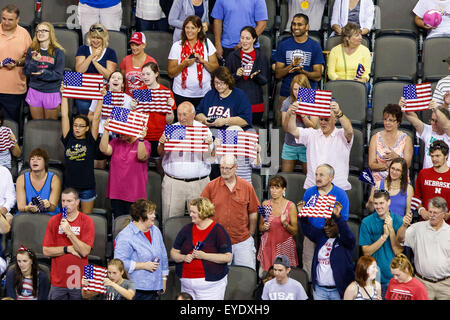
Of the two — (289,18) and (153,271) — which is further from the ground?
(289,18)

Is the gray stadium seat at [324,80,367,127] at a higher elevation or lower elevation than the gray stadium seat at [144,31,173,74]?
lower

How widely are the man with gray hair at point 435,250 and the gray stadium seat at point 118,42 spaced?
4066 millimetres

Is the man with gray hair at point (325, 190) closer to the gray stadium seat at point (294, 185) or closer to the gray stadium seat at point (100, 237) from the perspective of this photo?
the gray stadium seat at point (294, 185)

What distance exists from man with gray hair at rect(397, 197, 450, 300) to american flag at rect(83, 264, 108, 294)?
8.87 ft

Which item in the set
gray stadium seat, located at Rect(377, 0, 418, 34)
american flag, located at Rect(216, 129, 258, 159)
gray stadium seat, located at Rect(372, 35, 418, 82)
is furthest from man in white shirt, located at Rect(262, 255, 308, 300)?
gray stadium seat, located at Rect(377, 0, 418, 34)

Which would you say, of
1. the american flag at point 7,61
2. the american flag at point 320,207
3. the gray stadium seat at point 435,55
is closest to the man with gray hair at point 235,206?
the american flag at point 320,207

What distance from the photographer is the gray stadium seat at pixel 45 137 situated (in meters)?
10.0

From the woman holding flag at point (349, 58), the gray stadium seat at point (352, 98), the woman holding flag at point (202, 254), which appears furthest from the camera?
the woman holding flag at point (349, 58)

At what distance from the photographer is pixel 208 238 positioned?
27.6 feet

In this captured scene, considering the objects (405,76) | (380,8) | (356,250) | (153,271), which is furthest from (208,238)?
(380,8)

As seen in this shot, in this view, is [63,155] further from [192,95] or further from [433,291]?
[433,291]

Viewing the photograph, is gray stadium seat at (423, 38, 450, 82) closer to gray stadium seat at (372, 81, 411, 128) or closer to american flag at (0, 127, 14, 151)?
gray stadium seat at (372, 81, 411, 128)

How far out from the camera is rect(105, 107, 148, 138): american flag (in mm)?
9102

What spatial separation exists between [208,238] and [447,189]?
2391mm
